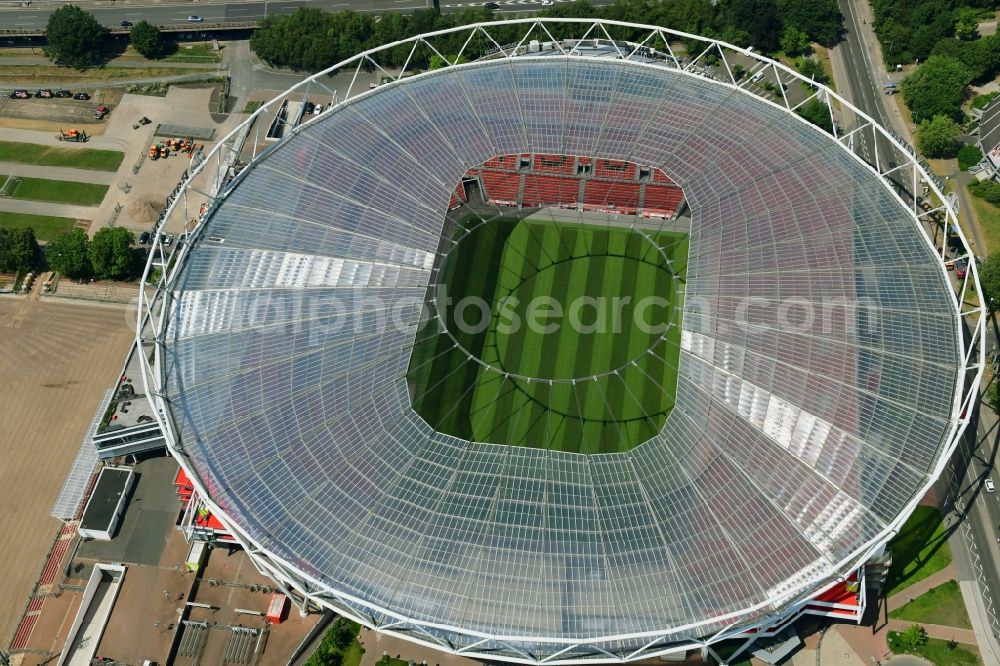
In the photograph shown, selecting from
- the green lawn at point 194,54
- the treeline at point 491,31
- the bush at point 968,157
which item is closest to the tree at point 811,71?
the treeline at point 491,31

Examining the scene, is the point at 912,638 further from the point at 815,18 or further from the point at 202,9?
the point at 202,9

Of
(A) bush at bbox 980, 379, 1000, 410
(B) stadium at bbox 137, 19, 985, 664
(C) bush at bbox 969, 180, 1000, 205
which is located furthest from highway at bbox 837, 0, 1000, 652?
(C) bush at bbox 969, 180, 1000, 205

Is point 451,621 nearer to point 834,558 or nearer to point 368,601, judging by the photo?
point 368,601

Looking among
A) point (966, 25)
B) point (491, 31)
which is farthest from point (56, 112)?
point (966, 25)

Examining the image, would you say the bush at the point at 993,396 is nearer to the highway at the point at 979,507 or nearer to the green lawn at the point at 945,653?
the highway at the point at 979,507

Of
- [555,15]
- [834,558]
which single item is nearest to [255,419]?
[834,558]

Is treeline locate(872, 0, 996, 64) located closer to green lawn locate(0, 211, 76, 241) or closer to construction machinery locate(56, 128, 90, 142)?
construction machinery locate(56, 128, 90, 142)
